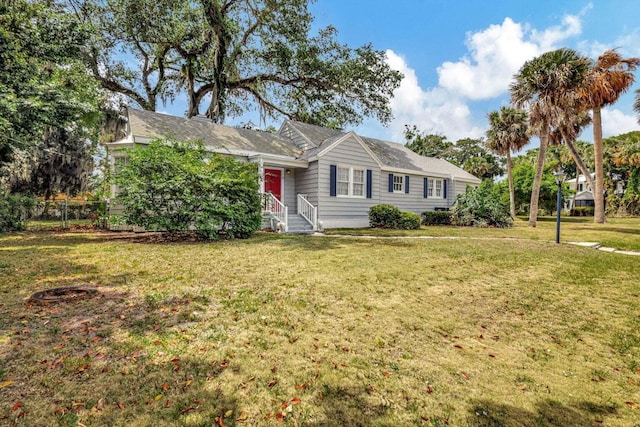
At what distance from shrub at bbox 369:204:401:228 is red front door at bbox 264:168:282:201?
14.7 ft

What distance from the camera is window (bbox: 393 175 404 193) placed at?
17.2m

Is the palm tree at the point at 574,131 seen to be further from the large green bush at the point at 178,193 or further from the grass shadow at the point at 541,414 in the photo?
the grass shadow at the point at 541,414

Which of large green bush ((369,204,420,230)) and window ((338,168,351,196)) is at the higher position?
window ((338,168,351,196))

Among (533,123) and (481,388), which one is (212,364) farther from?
(533,123)

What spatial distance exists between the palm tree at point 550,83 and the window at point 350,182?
32.2 feet

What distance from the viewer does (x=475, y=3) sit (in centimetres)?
1414

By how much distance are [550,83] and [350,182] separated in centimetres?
1127

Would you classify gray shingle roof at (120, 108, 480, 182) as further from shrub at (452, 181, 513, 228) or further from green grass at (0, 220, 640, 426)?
green grass at (0, 220, 640, 426)

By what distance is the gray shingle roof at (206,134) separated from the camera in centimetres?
1218

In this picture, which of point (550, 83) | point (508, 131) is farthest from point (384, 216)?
point (508, 131)

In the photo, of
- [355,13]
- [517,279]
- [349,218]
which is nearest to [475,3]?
[355,13]

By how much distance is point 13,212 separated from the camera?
1121 centimetres

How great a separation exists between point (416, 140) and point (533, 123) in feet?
68.6

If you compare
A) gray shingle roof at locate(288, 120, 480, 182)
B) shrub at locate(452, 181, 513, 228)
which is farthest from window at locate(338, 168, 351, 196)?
shrub at locate(452, 181, 513, 228)
